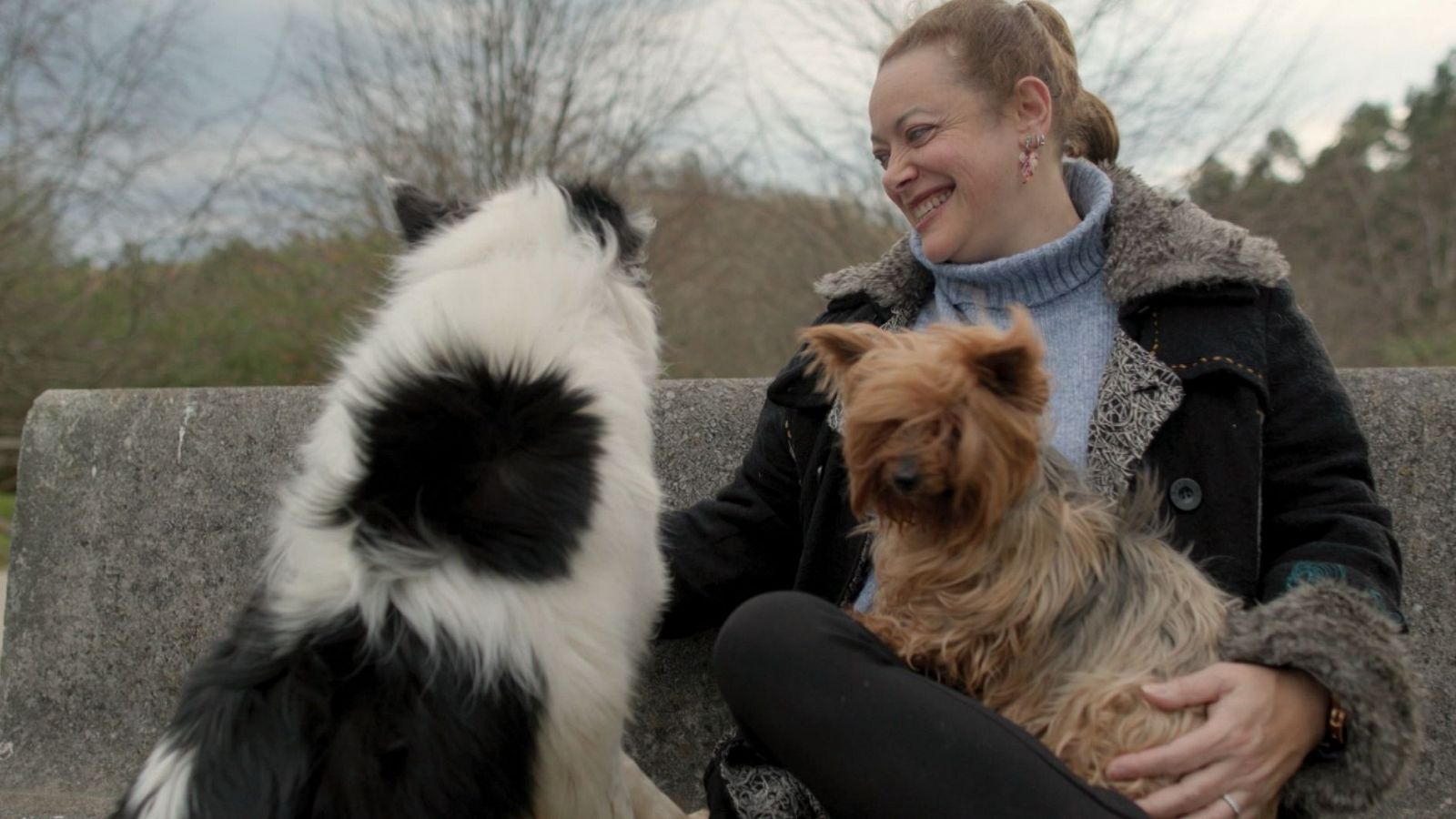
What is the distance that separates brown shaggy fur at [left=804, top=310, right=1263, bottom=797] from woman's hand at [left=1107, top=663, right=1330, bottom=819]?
0.03 m

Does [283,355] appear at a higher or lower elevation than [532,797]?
lower

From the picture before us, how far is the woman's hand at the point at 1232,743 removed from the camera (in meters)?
1.79

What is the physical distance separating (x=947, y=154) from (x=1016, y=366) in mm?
778

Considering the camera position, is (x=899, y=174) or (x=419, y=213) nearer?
(x=899, y=174)

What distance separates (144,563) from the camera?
3.31 meters

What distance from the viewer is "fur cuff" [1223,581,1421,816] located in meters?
1.84

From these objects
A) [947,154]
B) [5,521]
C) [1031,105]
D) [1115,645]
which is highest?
[1031,105]

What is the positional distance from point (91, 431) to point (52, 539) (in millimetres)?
335

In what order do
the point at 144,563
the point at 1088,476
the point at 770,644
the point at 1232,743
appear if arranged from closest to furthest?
the point at 1232,743 → the point at 770,644 → the point at 1088,476 → the point at 144,563

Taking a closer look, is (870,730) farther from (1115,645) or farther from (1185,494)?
(1185,494)

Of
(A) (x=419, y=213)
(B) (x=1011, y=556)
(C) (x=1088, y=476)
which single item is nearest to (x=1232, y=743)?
(B) (x=1011, y=556)

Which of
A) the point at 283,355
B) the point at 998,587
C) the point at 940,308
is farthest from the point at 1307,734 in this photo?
the point at 283,355

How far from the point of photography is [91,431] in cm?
339

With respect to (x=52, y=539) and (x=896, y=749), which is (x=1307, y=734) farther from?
(x=52, y=539)
